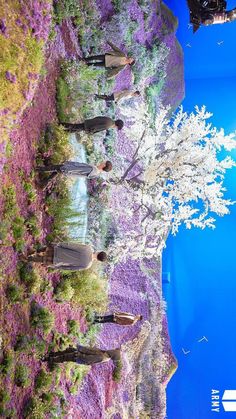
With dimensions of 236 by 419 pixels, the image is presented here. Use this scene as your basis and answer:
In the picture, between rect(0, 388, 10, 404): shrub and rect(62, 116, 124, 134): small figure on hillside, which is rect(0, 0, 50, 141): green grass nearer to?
rect(62, 116, 124, 134): small figure on hillside

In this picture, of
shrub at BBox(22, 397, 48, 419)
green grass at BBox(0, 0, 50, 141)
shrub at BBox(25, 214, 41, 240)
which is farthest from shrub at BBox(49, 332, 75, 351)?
green grass at BBox(0, 0, 50, 141)

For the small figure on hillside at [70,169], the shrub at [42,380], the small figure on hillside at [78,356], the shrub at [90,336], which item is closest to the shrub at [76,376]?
the shrub at [90,336]

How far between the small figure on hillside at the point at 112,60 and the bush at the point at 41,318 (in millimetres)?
5159

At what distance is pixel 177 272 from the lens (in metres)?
12.5

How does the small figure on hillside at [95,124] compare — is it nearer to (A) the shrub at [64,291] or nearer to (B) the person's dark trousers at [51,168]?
(B) the person's dark trousers at [51,168]

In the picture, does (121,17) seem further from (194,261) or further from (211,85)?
(194,261)

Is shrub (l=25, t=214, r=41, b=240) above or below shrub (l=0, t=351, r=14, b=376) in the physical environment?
above

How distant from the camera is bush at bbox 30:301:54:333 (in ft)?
24.2

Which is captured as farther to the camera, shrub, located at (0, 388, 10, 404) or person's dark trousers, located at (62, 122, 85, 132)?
person's dark trousers, located at (62, 122, 85, 132)

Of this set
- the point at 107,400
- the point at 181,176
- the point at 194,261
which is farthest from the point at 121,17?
the point at 107,400

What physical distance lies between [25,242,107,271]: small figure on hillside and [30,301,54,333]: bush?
0.72 meters

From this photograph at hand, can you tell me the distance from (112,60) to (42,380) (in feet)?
20.5

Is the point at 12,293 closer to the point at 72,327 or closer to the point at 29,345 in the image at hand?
the point at 29,345

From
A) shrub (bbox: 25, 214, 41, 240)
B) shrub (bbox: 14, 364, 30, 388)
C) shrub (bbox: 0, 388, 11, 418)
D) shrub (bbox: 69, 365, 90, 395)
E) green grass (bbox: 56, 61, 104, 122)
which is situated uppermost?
green grass (bbox: 56, 61, 104, 122)
